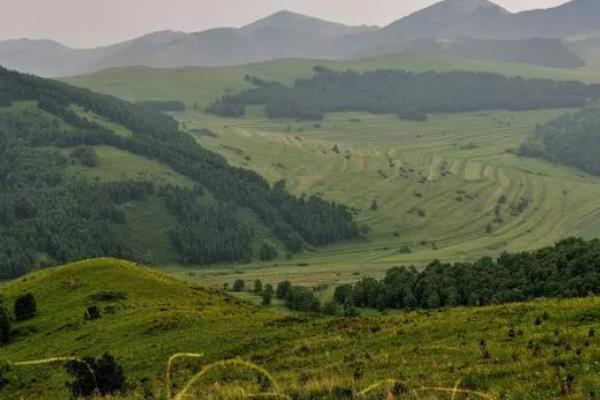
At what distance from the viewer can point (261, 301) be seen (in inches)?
4316

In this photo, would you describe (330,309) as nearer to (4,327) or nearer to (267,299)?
(267,299)

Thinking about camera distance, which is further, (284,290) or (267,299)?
(284,290)

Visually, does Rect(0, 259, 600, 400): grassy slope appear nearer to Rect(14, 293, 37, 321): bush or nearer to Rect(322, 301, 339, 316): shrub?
Rect(14, 293, 37, 321): bush

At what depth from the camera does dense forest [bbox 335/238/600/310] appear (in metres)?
82.8

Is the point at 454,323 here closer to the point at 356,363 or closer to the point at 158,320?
the point at 356,363

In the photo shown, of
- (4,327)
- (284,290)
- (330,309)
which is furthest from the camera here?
(284,290)

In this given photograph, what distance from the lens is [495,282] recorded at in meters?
95.6

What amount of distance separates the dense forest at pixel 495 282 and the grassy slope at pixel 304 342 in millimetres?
29949

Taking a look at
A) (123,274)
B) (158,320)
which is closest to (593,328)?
(158,320)

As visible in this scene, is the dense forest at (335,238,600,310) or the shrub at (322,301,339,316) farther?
the shrub at (322,301,339,316)

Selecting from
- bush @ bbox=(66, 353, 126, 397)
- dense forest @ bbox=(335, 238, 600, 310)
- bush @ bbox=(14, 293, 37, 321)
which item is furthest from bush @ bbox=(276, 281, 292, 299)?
bush @ bbox=(66, 353, 126, 397)

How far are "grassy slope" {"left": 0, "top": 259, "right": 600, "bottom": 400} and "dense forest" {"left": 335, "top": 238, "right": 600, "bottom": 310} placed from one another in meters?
29.9

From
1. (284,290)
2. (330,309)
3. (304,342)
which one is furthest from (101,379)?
(284,290)

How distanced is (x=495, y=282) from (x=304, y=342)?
2189 inches
